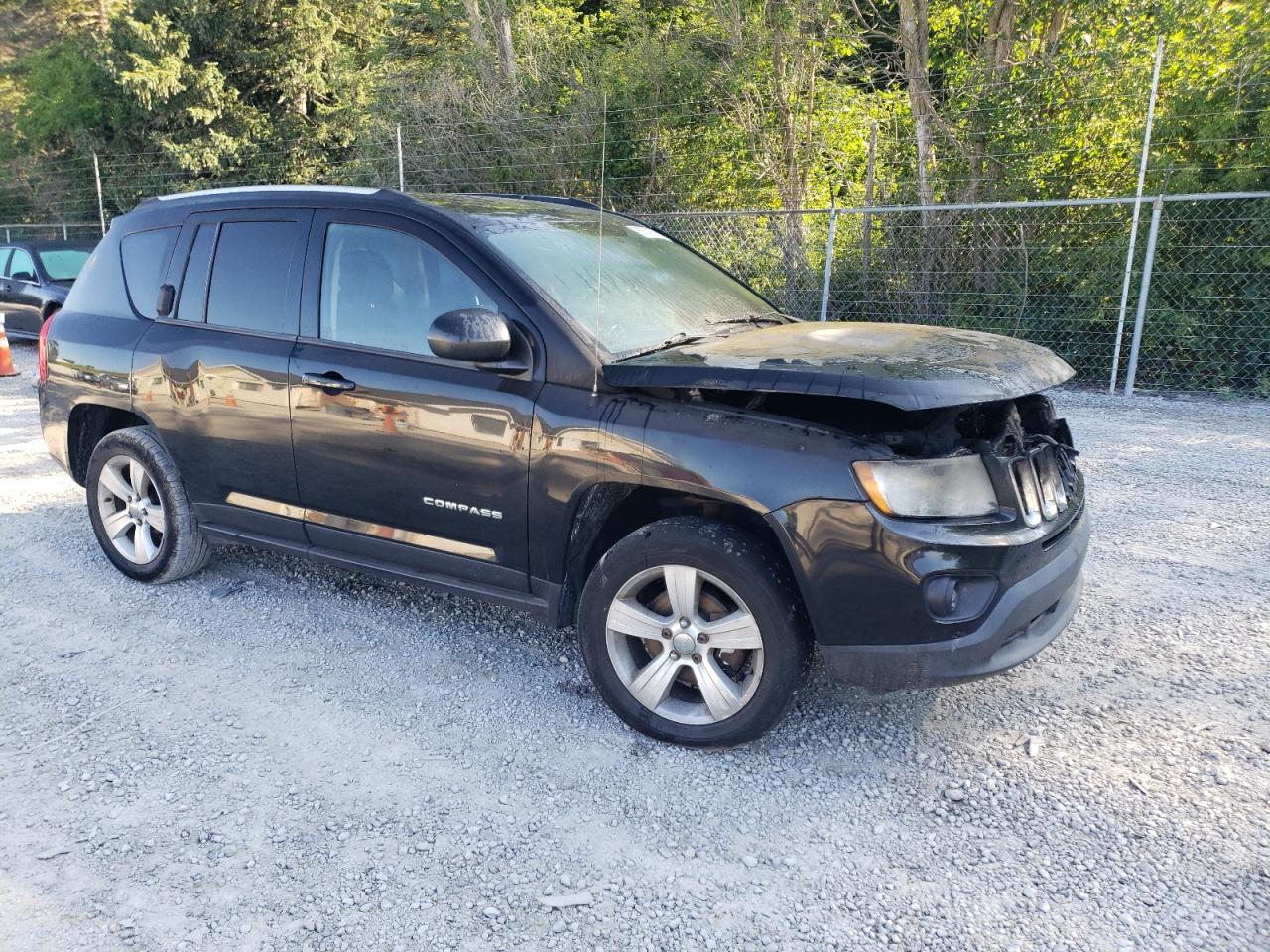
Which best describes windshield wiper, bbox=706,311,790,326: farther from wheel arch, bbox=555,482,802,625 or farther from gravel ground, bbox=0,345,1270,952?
gravel ground, bbox=0,345,1270,952

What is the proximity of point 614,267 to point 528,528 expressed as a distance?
3.97 ft

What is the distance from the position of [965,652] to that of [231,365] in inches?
126

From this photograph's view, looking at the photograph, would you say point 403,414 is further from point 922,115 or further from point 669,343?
point 922,115

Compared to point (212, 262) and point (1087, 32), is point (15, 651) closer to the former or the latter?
point (212, 262)

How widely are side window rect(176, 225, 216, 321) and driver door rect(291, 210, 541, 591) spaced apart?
0.70 metres

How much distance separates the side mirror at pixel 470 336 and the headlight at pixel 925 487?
1311mm

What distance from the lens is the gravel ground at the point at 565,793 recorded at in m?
2.40

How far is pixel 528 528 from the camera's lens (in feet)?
11.1

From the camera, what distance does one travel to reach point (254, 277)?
13.4 feet

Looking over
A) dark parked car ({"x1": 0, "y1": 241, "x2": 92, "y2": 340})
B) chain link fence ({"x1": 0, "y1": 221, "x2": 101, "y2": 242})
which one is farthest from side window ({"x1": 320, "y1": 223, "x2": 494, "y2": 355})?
chain link fence ({"x1": 0, "y1": 221, "x2": 101, "y2": 242})

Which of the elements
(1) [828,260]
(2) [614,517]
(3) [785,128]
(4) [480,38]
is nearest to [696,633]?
(2) [614,517]

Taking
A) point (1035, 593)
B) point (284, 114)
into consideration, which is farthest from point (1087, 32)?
point (284, 114)

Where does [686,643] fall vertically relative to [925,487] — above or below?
below

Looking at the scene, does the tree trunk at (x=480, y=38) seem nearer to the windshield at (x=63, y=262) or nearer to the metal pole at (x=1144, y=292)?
the windshield at (x=63, y=262)
